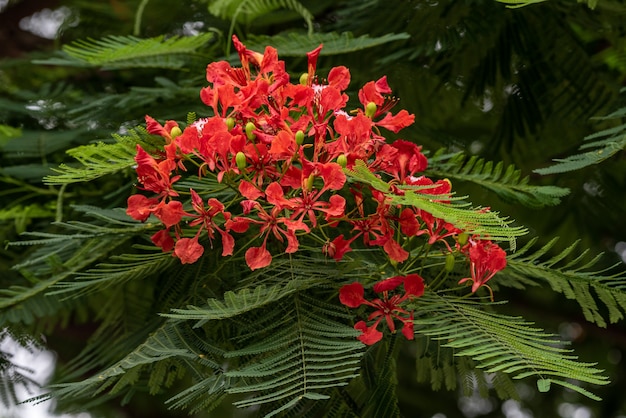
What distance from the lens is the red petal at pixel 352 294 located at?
1.26 metres

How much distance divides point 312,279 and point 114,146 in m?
0.34

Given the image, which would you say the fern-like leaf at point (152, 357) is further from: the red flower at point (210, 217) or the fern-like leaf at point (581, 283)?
the fern-like leaf at point (581, 283)

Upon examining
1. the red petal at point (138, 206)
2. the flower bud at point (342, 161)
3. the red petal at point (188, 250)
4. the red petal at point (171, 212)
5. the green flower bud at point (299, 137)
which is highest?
the green flower bud at point (299, 137)

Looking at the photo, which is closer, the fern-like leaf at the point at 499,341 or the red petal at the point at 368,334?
the fern-like leaf at the point at 499,341

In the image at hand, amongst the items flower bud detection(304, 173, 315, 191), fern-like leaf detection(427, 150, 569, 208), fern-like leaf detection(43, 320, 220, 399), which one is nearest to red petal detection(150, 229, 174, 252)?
fern-like leaf detection(43, 320, 220, 399)

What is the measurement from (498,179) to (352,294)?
1.49 feet

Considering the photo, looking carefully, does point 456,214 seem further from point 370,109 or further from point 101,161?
point 101,161

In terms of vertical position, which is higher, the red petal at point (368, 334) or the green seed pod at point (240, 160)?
the green seed pod at point (240, 160)

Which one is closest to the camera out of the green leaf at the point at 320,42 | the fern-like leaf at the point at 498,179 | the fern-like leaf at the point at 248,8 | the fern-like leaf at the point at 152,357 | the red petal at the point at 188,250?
the fern-like leaf at the point at 152,357

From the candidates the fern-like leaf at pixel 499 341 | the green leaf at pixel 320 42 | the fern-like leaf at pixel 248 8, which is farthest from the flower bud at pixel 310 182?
the fern-like leaf at pixel 248 8

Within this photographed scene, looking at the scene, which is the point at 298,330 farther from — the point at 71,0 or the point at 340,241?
the point at 71,0

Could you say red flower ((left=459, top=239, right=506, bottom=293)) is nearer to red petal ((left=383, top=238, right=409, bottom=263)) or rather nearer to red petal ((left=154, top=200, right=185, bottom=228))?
red petal ((left=383, top=238, right=409, bottom=263))

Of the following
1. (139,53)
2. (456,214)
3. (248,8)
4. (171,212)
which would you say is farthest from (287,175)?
(248,8)

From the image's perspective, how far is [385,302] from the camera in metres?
1.27
